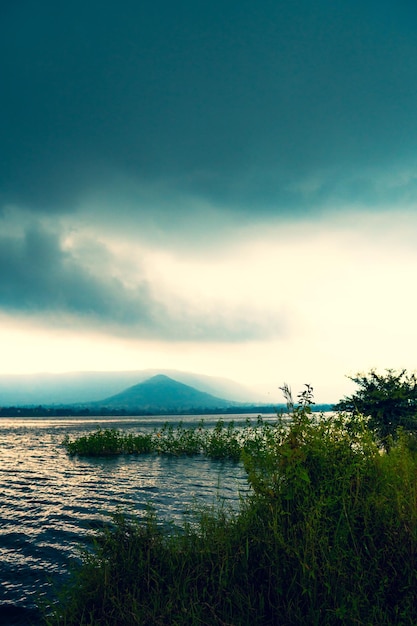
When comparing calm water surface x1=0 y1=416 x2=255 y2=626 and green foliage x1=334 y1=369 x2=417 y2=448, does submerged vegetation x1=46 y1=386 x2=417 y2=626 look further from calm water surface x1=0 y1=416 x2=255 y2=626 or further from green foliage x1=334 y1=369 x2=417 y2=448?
green foliage x1=334 y1=369 x2=417 y2=448

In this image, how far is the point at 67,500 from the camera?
21781 millimetres

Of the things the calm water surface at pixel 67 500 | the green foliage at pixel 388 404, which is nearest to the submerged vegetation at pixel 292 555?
the calm water surface at pixel 67 500

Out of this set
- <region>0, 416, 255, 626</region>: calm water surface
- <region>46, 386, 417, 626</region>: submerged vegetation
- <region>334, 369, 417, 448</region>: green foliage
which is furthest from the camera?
<region>334, 369, 417, 448</region>: green foliage

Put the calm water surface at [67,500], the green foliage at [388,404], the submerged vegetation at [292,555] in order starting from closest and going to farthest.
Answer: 1. the submerged vegetation at [292,555]
2. the calm water surface at [67,500]
3. the green foliage at [388,404]

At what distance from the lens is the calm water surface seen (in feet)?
38.1

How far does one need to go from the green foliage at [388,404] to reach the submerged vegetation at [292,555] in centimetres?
1033

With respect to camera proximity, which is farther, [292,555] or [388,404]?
[388,404]

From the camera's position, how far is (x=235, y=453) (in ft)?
122

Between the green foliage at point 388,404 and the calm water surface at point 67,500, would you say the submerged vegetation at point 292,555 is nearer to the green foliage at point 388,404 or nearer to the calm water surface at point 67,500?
the calm water surface at point 67,500

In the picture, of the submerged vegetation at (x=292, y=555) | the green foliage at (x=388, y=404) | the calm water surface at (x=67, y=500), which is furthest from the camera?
the green foliage at (x=388, y=404)

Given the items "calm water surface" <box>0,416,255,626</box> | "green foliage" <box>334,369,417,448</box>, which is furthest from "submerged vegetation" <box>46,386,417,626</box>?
"green foliage" <box>334,369,417,448</box>

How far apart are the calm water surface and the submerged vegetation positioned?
3232 mm

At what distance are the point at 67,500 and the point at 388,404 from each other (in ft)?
56.7

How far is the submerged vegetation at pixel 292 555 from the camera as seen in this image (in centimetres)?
661
